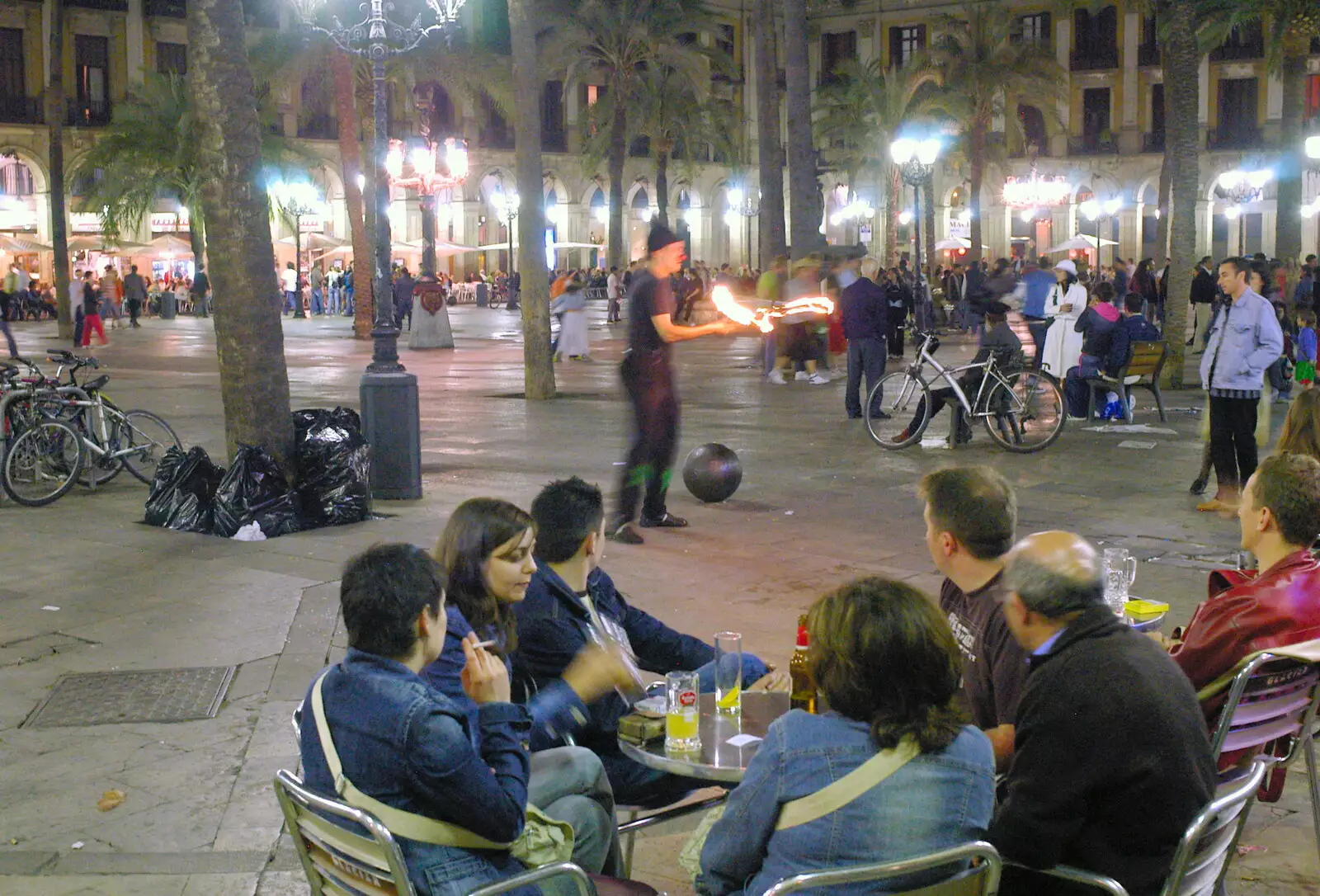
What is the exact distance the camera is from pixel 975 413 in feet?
42.6

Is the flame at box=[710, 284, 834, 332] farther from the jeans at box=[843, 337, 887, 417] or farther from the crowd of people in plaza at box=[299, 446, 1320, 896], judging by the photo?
the crowd of people in plaza at box=[299, 446, 1320, 896]

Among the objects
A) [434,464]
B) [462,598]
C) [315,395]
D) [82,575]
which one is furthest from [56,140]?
[462,598]

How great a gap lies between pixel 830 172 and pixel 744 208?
8.85 meters

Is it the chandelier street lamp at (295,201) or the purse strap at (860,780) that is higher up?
the chandelier street lamp at (295,201)

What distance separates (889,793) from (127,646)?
5.11 meters

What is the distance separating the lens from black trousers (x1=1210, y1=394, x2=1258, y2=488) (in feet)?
32.1

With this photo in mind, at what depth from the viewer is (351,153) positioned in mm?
34438

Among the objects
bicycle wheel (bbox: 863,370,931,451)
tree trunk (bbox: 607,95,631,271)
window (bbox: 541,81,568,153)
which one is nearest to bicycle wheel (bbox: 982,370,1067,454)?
bicycle wheel (bbox: 863,370,931,451)

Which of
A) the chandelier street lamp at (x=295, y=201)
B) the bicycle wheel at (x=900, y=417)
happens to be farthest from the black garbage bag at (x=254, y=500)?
the chandelier street lamp at (x=295, y=201)

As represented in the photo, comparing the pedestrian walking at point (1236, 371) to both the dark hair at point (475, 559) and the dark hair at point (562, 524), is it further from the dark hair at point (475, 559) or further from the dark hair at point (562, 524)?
the dark hair at point (475, 559)

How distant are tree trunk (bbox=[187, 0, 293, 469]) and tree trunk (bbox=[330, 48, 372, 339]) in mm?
23619

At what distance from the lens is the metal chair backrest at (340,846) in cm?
267

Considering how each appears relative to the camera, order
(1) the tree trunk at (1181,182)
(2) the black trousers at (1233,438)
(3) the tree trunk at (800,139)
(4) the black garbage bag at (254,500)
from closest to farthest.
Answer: (4) the black garbage bag at (254,500), (2) the black trousers at (1233,438), (1) the tree trunk at (1181,182), (3) the tree trunk at (800,139)

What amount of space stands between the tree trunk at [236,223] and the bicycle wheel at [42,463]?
1.85 metres
